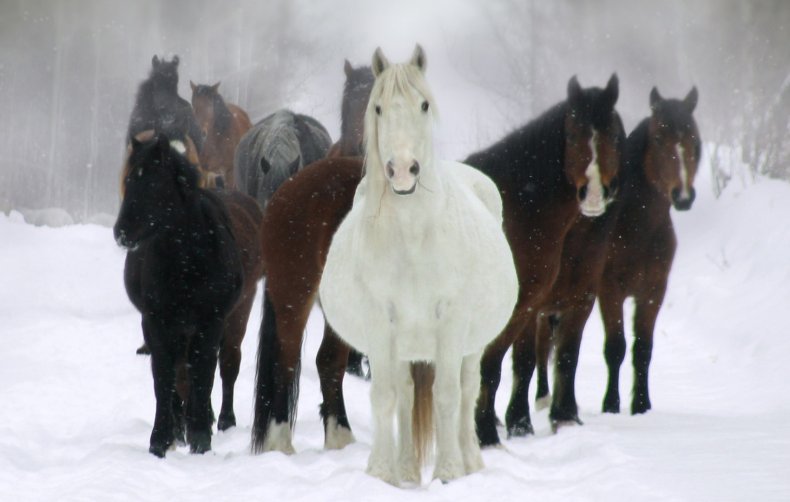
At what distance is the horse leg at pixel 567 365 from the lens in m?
6.80

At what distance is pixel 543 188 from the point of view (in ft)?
21.4

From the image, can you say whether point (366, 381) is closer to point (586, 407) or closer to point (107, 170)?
point (586, 407)

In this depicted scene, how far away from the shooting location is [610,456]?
17.2 ft

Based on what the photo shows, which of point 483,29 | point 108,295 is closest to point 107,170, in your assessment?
point 483,29

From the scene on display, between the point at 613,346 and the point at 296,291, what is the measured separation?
2905mm

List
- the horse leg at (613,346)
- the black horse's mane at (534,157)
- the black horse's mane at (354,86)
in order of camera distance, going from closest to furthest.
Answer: the black horse's mane at (534,157)
the horse leg at (613,346)
the black horse's mane at (354,86)

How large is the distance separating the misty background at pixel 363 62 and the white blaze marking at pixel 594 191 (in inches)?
454

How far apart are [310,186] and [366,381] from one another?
11.9 feet

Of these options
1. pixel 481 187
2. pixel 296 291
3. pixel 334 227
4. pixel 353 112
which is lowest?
pixel 296 291

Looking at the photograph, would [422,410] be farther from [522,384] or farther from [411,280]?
[522,384]

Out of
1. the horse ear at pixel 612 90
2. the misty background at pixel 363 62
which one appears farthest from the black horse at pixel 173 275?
the misty background at pixel 363 62

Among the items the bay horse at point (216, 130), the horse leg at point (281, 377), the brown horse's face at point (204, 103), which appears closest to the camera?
the horse leg at point (281, 377)

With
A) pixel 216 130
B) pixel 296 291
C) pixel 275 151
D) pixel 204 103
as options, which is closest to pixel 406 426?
pixel 296 291

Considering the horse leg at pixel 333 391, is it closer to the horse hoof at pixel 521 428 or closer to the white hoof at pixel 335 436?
the white hoof at pixel 335 436
